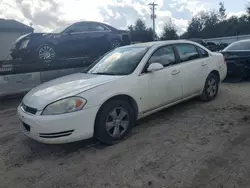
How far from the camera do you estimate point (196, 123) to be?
4371 mm

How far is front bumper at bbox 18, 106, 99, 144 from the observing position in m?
3.23

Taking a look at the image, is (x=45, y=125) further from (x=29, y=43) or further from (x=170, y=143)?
(x=29, y=43)

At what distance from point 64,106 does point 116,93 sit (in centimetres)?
82

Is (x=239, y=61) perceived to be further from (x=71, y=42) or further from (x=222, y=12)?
(x=222, y=12)

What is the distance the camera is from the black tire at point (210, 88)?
18.2 feet

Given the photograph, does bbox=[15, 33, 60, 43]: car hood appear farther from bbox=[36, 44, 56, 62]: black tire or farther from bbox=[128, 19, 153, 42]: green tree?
bbox=[128, 19, 153, 42]: green tree

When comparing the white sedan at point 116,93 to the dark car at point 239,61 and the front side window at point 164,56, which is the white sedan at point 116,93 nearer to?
the front side window at point 164,56

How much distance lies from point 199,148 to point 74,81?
88.1 inches

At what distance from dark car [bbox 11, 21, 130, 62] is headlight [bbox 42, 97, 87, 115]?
4.17 m

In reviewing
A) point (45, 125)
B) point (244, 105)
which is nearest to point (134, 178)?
point (45, 125)

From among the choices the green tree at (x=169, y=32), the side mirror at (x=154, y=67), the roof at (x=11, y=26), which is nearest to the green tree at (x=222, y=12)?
the green tree at (x=169, y=32)

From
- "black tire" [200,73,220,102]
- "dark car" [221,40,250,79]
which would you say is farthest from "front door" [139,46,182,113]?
"dark car" [221,40,250,79]

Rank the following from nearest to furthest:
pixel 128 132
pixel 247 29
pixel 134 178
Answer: pixel 134 178
pixel 128 132
pixel 247 29

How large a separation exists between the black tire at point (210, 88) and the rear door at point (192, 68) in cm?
19
